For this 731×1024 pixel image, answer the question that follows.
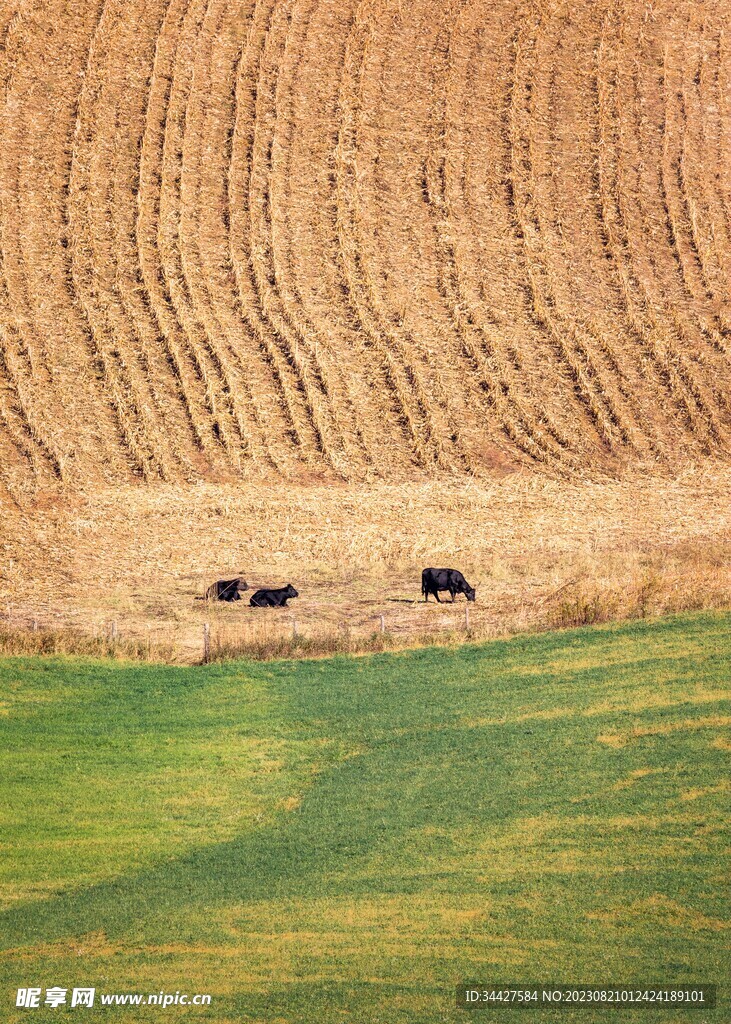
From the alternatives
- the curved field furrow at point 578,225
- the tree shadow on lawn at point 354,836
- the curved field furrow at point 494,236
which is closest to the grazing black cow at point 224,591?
the tree shadow on lawn at point 354,836

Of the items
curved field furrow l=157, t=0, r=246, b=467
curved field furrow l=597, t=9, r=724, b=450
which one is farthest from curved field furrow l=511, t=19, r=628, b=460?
curved field furrow l=157, t=0, r=246, b=467

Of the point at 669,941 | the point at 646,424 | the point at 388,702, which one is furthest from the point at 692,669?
the point at 646,424

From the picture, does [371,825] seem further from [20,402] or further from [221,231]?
[221,231]

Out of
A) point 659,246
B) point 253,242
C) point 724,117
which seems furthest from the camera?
point 724,117

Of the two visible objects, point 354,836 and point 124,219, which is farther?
point 124,219

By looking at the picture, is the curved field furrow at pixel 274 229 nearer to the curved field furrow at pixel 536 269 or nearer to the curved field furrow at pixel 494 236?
the curved field furrow at pixel 494 236

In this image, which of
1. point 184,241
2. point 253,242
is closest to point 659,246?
point 253,242

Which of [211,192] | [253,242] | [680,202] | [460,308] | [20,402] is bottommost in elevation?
[20,402]

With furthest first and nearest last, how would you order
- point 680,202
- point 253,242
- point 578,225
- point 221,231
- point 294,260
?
point 680,202 → point 578,225 → point 221,231 → point 253,242 → point 294,260

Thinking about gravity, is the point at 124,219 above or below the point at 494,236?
above
